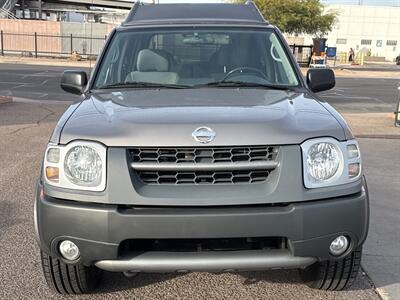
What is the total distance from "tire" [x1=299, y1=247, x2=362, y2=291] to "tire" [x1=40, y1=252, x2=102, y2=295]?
1.48 metres

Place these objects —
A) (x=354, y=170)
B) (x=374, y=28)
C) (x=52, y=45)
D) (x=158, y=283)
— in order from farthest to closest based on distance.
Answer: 1. (x=374, y=28)
2. (x=52, y=45)
3. (x=158, y=283)
4. (x=354, y=170)

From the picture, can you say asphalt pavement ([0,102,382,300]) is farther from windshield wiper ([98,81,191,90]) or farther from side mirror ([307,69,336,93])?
side mirror ([307,69,336,93])

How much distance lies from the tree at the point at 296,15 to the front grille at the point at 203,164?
127 feet

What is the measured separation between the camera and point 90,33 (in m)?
39.2

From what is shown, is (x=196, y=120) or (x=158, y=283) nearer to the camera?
(x=196, y=120)

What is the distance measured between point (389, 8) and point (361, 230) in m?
91.0

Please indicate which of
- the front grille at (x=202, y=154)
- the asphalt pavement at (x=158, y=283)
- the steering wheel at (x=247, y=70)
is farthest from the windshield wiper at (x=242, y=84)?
the asphalt pavement at (x=158, y=283)

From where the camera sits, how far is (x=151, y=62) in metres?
4.28

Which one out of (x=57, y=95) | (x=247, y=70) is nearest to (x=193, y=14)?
(x=247, y=70)

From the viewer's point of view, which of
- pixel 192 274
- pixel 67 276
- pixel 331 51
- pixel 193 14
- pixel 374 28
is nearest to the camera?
pixel 67 276

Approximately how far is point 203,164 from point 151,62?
173 centimetres

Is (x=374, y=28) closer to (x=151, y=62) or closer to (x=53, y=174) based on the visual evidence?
(x=151, y=62)

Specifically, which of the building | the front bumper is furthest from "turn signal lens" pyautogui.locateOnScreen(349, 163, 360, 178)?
the building

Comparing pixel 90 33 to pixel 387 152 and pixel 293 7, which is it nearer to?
pixel 293 7
